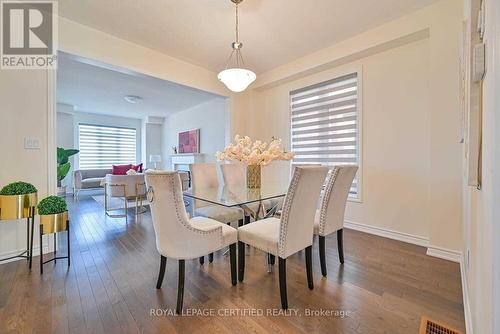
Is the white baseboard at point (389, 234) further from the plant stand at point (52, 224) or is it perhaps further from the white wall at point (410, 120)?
the plant stand at point (52, 224)

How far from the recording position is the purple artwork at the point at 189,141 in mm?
6242

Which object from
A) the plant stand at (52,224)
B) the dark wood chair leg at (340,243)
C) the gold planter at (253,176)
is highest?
the gold planter at (253,176)

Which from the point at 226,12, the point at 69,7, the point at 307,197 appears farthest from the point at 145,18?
the point at 307,197

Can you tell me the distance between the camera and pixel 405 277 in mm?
1915

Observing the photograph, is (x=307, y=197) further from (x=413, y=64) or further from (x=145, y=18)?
(x=145, y=18)

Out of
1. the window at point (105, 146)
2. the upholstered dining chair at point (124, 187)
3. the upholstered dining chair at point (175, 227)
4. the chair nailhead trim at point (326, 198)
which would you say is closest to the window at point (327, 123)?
the chair nailhead trim at point (326, 198)

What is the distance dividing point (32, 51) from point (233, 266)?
3.00 metres

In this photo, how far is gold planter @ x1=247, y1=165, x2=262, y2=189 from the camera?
8.09ft

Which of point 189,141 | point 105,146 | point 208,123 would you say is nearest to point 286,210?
point 208,123

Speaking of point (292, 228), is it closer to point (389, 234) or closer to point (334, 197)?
point (334, 197)

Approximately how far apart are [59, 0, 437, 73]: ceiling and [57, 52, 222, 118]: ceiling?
1.76 ft

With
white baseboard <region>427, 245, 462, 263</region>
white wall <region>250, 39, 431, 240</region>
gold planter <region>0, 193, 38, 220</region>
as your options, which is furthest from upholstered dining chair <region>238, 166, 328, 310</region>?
gold planter <region>0, 193, 38, 220</region>

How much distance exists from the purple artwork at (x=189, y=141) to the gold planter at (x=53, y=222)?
420 centimetres

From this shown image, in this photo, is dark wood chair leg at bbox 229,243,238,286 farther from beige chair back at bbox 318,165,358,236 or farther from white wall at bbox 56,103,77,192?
white wall at bbox 56,103,77,192
